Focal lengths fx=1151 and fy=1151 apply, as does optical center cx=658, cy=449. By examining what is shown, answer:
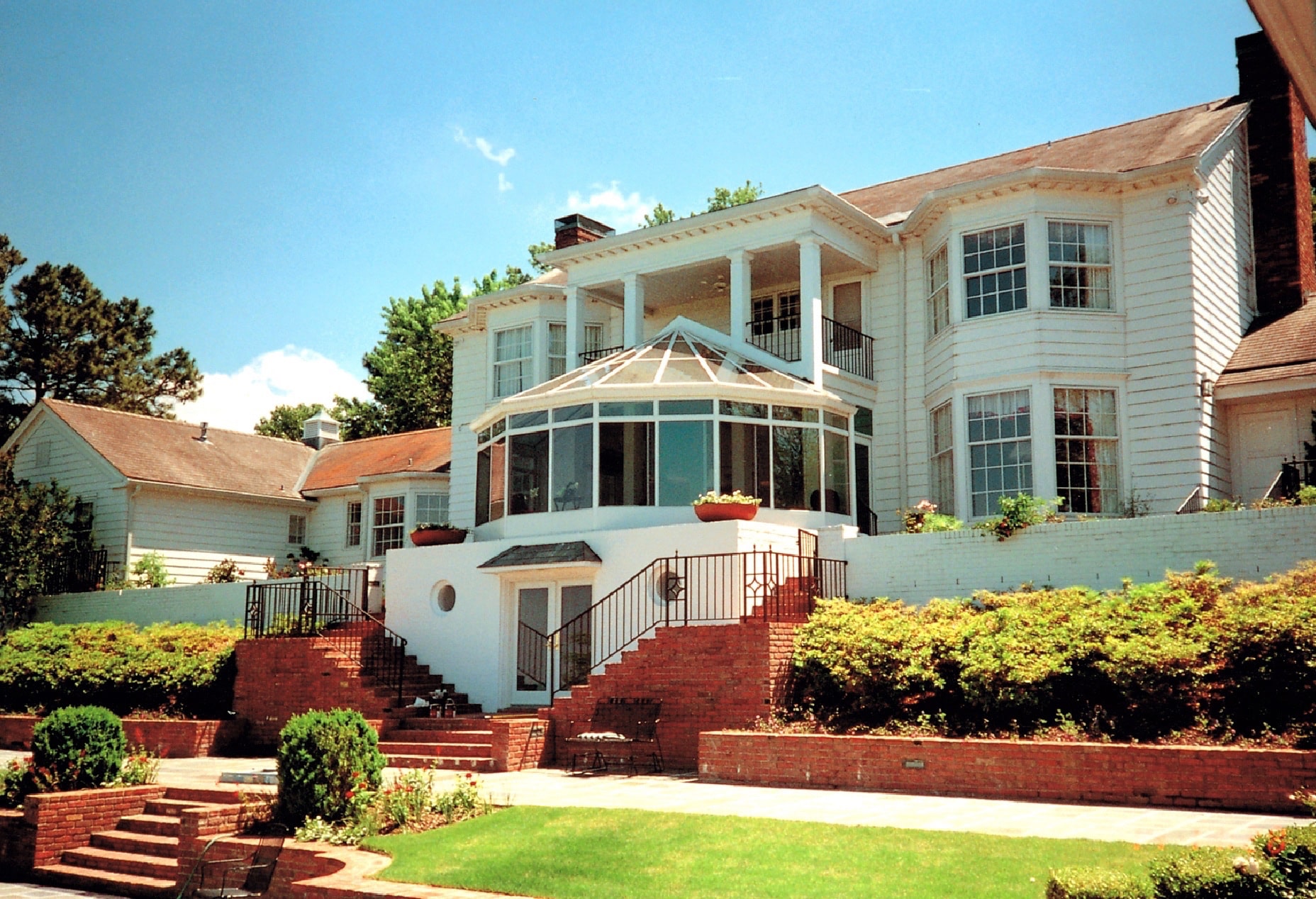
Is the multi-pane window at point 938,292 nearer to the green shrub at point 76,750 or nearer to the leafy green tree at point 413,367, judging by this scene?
the green shrub at point 76,750

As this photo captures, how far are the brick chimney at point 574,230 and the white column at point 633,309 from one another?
3839 mm

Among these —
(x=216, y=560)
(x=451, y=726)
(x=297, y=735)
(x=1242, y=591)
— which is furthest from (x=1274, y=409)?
(x=216, y=560)

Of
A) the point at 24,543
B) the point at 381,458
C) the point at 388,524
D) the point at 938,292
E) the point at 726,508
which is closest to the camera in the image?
the point at 726,508

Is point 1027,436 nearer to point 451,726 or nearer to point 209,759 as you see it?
point 451,726

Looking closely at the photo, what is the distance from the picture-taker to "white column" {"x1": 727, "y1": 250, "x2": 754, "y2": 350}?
72.0ft

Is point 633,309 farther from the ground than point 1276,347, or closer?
farther from the ground

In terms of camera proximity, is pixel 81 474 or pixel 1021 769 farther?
pixel 81 474

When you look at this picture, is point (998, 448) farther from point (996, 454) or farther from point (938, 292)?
point (938, 292)

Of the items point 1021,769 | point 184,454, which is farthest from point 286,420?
point 1021,769

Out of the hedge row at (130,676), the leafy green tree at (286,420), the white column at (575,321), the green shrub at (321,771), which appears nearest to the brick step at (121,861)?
the green shrub at (321,771)

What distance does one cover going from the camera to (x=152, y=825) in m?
12.7

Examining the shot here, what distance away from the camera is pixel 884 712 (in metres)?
13.2

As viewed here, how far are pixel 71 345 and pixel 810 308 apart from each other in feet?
112

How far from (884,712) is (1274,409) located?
9.96 meters
